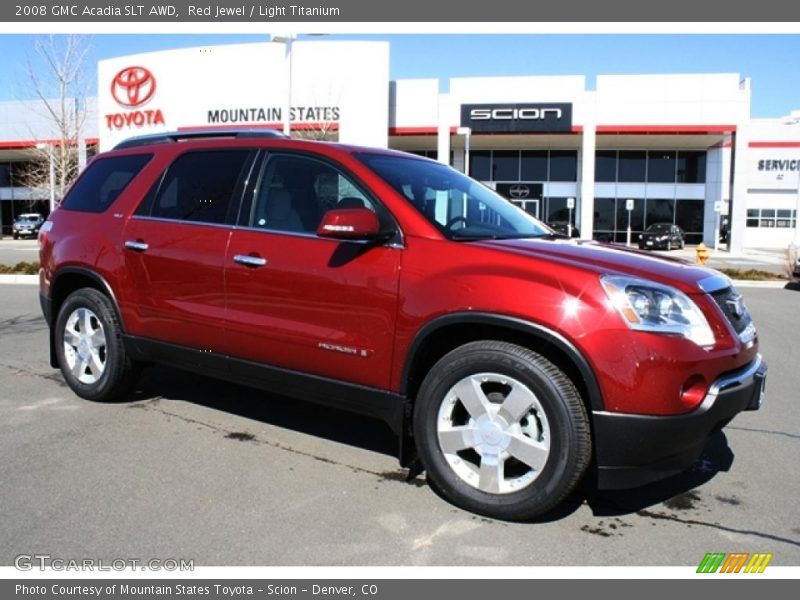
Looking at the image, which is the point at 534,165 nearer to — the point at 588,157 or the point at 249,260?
the point at 588,157

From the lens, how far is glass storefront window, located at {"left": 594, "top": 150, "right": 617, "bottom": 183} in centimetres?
3738

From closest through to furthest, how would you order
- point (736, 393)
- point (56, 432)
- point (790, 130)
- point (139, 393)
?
point (736, 393)
point (56, 432)
point (139, 393)
point (790, 130)

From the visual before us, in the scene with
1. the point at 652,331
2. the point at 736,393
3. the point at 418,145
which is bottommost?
the point at 736,393

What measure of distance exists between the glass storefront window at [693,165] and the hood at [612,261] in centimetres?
3730

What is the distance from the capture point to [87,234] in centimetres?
500

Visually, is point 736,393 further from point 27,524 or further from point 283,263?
point 27,524

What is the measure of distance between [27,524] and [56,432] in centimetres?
144

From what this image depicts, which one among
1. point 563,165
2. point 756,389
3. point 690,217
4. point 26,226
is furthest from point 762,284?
point 26,226

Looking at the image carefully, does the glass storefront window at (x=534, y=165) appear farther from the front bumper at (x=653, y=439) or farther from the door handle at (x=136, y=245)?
the front bumper at (x=653, y=439)

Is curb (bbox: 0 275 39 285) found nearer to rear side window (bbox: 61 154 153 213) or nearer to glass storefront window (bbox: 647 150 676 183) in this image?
rear side window (bbox: 61 154 153 213)

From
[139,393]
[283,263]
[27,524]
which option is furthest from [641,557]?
[139,393]

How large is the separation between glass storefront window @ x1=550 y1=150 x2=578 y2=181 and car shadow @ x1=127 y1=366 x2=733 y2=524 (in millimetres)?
33600

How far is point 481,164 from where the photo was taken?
37.8 meters

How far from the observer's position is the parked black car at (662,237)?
1304 inches
